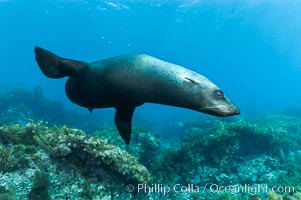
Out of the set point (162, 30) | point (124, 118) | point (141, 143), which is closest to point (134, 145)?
point (141, 143)

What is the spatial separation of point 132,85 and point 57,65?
4.20 feet

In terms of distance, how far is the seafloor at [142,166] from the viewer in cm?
623

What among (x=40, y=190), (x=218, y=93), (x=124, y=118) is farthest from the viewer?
(x=40, y=190)

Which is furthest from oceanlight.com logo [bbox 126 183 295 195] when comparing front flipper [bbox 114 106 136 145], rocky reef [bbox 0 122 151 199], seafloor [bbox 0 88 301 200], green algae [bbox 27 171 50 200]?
front flipper [bbox 114 106 136 145]

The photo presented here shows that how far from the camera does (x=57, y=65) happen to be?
13.5 feet

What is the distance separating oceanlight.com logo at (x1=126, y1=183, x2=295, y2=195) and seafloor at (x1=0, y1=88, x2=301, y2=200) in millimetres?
23

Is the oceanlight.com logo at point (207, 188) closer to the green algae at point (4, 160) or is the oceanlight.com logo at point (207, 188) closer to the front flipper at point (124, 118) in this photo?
the green algae at point (4, 160)

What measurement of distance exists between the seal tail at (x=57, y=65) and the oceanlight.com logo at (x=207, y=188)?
12.9ft

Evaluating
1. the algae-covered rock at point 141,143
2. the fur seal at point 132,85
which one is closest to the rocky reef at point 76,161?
the fur seal at point 132,85

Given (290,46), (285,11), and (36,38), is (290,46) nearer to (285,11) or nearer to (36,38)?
(285,11)

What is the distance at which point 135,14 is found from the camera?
65.2 metres

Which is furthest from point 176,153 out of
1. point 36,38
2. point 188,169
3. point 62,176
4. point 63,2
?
point 36,38

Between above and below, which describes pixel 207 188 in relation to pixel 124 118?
below

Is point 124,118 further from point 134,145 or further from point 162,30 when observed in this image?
point 162,30
